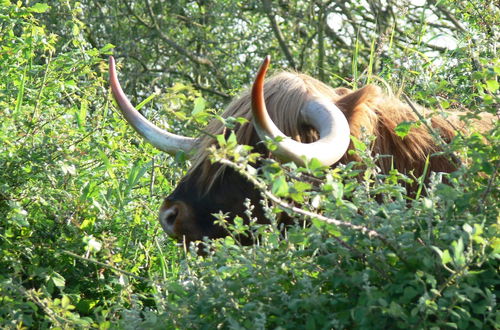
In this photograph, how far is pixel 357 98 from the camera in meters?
4.66

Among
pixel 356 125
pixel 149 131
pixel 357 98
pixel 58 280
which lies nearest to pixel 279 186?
pixel 58 280

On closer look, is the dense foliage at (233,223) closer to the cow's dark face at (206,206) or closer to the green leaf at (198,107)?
the green leaf at (198,107)

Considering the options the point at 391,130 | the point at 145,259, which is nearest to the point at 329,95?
the point at 391,130

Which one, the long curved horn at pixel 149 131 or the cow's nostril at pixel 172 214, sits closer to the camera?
the cow's nostril at pixel 172 214

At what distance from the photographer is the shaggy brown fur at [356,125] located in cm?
453

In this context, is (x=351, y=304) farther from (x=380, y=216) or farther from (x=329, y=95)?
(x=329, y=95)

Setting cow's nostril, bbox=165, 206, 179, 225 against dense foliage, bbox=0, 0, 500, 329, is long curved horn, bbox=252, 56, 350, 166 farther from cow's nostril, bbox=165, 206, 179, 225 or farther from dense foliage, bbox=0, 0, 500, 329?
cow's nostril, bbox=165, 206, 179, 225

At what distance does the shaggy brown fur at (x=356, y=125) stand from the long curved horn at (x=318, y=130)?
0.32 ft

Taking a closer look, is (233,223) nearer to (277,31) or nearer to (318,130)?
(318,130)

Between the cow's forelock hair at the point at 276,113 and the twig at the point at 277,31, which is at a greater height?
the twig at the point at 277,31

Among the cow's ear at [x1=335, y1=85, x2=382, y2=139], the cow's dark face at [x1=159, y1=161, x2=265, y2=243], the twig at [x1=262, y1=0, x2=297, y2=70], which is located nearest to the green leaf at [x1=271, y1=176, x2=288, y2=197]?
the cow's dark face at [x1=159, y1=161, x2=265, y2=243]

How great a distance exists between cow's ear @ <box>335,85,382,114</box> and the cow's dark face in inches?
23.6

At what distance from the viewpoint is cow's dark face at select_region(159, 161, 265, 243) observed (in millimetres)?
4395

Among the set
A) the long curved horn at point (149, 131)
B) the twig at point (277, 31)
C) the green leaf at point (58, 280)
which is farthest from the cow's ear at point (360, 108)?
the twig at point (277, 31)
